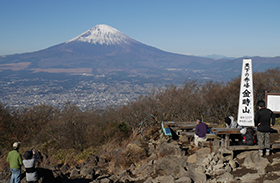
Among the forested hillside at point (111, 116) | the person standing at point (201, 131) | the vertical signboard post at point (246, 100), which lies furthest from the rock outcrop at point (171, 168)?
the forested hillside at point (111, 116)

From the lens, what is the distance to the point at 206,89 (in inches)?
923

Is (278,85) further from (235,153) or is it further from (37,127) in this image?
(37,127)

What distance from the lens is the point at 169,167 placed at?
786cm

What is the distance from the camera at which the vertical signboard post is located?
9148 mm

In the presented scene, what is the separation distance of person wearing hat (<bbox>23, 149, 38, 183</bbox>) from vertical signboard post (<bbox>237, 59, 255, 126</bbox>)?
22.8 ft

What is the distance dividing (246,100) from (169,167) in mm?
3906

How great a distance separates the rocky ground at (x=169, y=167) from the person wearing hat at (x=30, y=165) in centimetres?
64

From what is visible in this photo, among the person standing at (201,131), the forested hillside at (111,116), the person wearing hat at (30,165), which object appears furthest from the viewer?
the forested hillside at (111,116)

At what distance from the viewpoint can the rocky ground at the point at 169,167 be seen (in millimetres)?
6484

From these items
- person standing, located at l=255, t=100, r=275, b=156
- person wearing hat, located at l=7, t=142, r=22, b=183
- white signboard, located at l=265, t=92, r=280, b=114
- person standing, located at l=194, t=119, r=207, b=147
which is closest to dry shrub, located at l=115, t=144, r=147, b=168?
person standing, located at l=194, t=119, r=207, b=147

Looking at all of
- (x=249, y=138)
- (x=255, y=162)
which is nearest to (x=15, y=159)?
(x=255, y=162)

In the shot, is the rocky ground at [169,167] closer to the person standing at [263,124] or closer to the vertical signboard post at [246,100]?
the person standing at [263,124]

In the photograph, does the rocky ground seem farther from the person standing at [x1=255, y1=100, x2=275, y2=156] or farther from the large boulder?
the person standing at [x1=255, y1=100, x2=275, y2=156]

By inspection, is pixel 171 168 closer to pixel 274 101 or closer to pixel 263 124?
pixel 263 124
